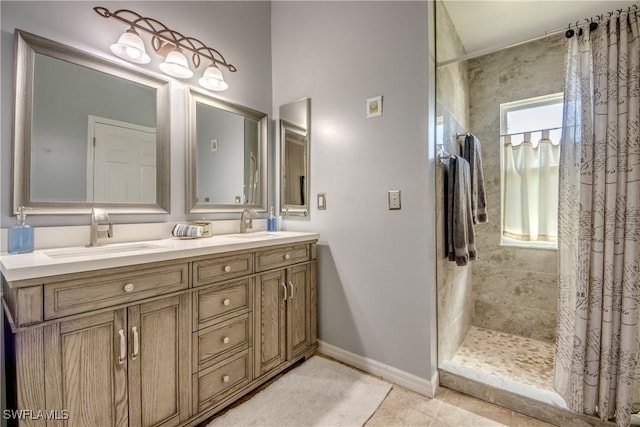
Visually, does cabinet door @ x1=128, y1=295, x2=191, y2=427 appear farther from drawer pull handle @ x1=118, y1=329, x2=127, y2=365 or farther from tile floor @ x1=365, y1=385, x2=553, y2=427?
tile floor @ x1=365, y1=385, x2=553, y2=427

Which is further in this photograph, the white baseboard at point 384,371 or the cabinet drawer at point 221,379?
the white baseboard at point 384,371

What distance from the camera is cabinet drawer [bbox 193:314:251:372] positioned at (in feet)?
4.36

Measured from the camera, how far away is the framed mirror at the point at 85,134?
1271mm

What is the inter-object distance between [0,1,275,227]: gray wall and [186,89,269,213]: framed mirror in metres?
0.06

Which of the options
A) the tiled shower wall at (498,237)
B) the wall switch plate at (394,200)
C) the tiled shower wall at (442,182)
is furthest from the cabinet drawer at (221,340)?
the tiled shower wall at (498,237)

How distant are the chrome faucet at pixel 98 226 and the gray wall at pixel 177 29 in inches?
3.5

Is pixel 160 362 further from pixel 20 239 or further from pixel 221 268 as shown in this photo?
pixel 20 239

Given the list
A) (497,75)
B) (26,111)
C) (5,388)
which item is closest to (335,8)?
(497,75)

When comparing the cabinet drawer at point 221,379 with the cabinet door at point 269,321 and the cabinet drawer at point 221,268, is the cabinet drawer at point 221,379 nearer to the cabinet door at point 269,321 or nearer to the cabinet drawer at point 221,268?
the cabinet door at point 269,321

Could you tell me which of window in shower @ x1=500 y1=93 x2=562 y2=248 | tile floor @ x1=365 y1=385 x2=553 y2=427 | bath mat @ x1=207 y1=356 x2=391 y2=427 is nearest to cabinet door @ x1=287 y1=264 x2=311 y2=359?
bath mat @ x1=207 y1=356 x2=391 y2=427

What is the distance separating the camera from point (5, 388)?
3.87 feet

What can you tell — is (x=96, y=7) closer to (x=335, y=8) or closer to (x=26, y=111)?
(x=26, y=111)

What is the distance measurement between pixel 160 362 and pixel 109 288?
0.40 meters

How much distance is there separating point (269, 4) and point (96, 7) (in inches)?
56.1
